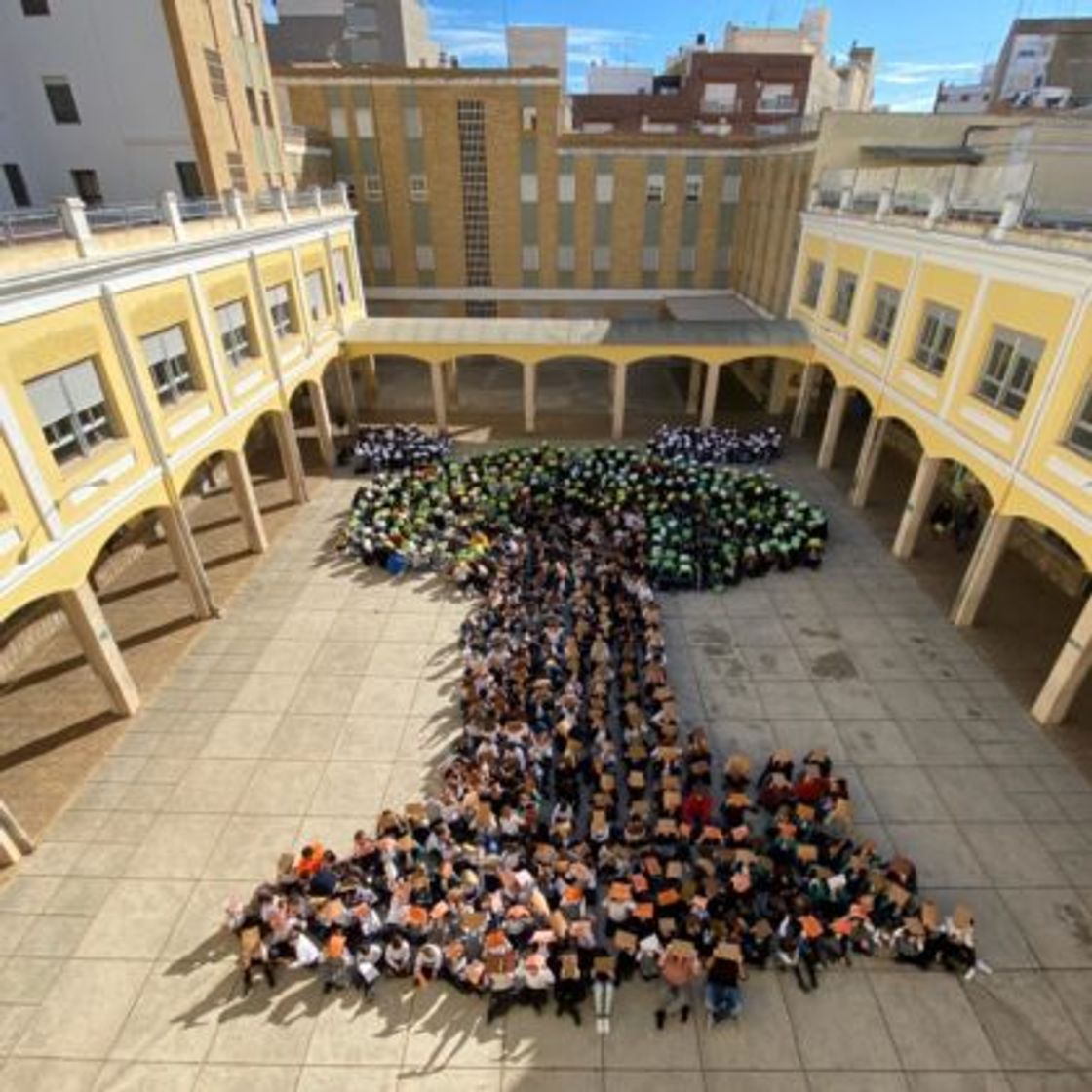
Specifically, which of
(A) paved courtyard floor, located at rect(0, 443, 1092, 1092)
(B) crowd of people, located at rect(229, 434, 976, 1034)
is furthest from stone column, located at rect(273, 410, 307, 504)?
(B) crowd of people, located at rect(229, 434, 976, 1034)

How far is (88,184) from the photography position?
69.2 ft

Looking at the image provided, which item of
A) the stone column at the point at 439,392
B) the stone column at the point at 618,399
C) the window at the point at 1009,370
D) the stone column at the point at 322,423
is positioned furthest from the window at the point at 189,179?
the window at the point at 1009,370

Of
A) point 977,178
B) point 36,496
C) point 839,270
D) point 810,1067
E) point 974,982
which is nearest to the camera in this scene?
point 810,1067

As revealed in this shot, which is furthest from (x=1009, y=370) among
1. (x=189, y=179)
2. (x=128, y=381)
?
(x=189, y=179)

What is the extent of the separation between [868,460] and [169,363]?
1980 cm

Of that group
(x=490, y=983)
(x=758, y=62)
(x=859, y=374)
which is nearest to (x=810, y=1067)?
(x=490, y=983)

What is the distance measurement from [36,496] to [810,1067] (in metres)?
14.7

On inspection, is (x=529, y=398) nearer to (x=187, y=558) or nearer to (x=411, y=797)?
(x=187, y=558)

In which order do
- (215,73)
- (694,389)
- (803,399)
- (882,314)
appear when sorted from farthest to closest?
1. (694,389)
2. (803,399)
3. (215,73)
4. (882,314)

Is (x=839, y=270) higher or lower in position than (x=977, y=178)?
lower

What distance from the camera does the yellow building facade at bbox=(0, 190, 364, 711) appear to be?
11445 millimetres

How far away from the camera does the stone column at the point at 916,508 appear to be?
18016 mm

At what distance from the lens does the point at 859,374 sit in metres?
21.8

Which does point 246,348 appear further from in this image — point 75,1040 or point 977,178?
point 977,178
